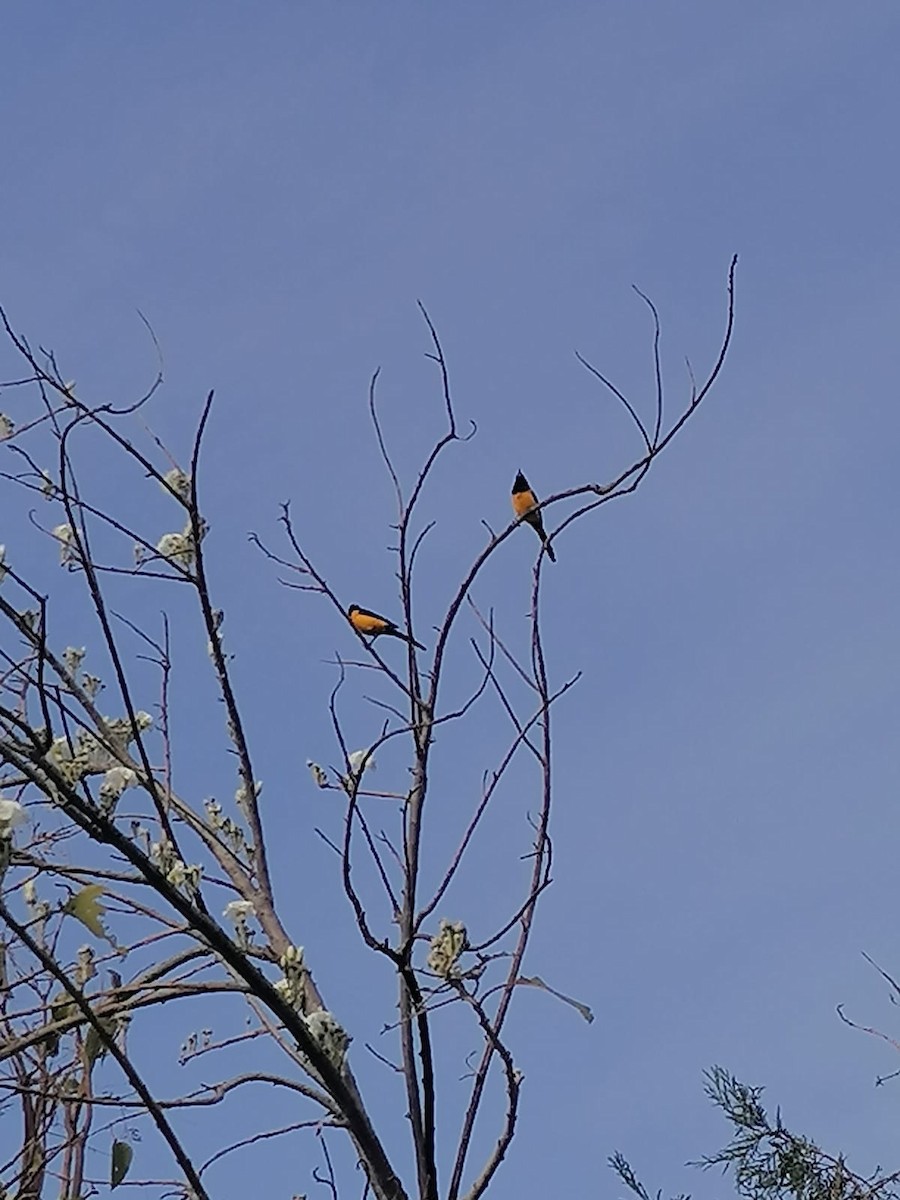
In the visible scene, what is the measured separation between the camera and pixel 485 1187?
257 centimetres

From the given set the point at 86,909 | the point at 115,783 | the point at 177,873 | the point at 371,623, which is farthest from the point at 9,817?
the point at 371,623

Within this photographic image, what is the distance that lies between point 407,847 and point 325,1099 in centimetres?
45

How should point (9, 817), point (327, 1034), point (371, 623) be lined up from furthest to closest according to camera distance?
point (371, 623), point (327, 1034), point (9, 817)

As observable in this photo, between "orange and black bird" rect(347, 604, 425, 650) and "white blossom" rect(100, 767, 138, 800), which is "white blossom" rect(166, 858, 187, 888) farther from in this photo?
"orange and black bird" rect(347, 604, 425, 650)

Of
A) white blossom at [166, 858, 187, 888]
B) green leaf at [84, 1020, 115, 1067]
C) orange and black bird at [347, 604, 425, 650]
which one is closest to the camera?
green leaf at [84, 1020, 115, 1067]

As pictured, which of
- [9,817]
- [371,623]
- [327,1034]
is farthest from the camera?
[371,623]

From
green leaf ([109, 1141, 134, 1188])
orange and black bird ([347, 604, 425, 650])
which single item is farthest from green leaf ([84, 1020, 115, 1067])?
orange and black bird ([347, 604, 425, 650])

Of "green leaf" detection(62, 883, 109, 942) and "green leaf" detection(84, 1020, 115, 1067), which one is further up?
"green leaf" detection(84, 1020, 115, 1067)

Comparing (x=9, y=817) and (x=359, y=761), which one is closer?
(x=9, y=817)

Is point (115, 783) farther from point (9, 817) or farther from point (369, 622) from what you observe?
point (369, 622)

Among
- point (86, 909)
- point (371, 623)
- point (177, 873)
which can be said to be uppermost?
point (371, 623)

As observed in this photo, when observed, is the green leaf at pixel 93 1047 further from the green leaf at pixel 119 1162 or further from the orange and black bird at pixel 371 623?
the orange and black bird at pixel 371 623

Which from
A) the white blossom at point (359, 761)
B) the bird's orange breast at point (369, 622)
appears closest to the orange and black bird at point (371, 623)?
the bird's orange breast at point (369, 622)

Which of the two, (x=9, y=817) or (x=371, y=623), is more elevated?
(x=371, y=623)
